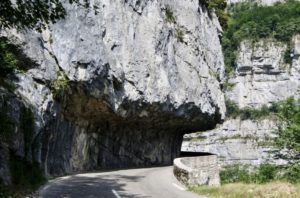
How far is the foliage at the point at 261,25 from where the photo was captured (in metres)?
159

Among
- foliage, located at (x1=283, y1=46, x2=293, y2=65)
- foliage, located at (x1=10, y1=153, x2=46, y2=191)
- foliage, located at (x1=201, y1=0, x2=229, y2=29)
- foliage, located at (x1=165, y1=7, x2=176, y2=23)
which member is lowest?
foliage, located at (x1=10, y1=153, x2=46, y2=191)

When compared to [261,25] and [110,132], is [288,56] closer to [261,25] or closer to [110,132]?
[261,25]

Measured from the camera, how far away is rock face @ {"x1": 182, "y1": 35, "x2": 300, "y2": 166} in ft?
443

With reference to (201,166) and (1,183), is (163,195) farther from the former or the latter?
(201,166)

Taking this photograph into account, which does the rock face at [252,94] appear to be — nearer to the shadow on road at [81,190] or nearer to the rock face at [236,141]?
the rock face at [236,141]

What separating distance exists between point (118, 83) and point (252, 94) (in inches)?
4994

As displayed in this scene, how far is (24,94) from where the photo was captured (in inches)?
715

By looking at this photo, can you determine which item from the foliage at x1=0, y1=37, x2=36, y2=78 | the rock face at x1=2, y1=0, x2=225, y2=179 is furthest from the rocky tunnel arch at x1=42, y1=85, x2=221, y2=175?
the foliage at x1=0, y1=37, x2=36, y2=78

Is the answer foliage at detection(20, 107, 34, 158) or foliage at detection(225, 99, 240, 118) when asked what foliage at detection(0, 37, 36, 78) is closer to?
foliage at detection(20, 107, 34, 158)

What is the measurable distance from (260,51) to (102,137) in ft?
435

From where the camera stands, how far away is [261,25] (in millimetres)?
166000

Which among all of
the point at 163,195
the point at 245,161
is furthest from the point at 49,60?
the point at 245,161

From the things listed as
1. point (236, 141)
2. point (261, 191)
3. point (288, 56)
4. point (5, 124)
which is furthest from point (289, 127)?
point (288, 56)

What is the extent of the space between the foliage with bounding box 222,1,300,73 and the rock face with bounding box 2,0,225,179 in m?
121
